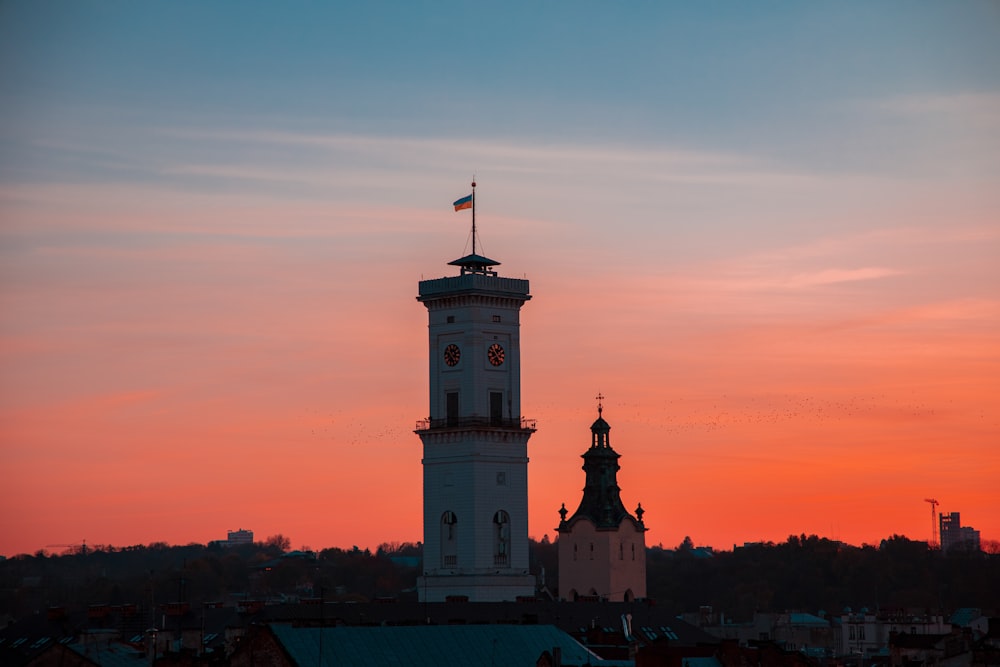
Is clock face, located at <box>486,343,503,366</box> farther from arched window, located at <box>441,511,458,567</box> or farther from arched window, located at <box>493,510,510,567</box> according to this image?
arched window, located at <box>441,511,458,567</box>

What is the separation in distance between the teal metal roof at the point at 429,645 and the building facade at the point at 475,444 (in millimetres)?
55334

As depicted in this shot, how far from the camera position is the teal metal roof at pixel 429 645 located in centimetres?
11481

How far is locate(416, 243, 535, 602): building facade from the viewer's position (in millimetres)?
185625

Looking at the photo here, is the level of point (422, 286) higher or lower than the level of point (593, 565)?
higher

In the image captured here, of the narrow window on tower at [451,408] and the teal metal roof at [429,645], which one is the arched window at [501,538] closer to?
the narrow window on tower at [451,408]

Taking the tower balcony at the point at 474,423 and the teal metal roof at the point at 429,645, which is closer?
the teal metal roof at the point at 429,645

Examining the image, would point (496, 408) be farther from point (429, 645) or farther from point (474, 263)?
point (429, 645)

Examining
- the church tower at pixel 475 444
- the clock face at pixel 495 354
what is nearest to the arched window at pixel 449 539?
the church tower at pixel 475 444

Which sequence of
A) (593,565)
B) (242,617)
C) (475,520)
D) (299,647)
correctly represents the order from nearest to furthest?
(299,647) → (242,617) → (475,520) → (593,565)

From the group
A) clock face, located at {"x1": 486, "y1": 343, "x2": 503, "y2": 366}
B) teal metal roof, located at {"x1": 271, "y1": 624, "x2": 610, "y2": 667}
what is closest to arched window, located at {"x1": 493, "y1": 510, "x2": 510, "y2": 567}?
clock face, located at {"x1": 486, "y1": 343, "x2": 503, "y2": 366}

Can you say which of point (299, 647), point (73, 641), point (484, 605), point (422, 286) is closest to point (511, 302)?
point (422, 286)

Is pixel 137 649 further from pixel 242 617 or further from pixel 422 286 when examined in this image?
pixel 422 286

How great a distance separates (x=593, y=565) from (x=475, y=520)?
57.9 feet

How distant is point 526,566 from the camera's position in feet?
616
